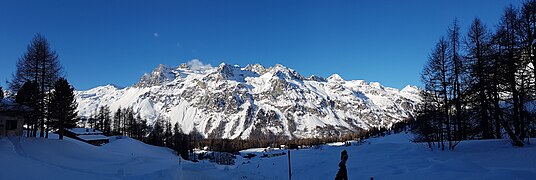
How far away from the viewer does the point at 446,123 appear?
70.4 ft

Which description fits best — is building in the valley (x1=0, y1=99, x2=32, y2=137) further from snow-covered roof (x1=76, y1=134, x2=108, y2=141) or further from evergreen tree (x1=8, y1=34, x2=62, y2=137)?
snow-covered roof (x1=76, y1=134, x2=108, y2=141)

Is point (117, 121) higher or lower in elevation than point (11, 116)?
lower

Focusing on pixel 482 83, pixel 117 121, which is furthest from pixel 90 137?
pixel 482 83

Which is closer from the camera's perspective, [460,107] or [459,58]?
[460,107]

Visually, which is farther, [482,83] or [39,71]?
[39,71]

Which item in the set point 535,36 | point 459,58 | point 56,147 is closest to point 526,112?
point 535,36

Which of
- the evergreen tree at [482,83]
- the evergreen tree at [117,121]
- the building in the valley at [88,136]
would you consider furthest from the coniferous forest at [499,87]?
the evergreen tree at [117,121]

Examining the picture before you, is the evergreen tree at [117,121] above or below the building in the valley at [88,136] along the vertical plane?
above

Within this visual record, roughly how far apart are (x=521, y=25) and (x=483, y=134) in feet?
25.3

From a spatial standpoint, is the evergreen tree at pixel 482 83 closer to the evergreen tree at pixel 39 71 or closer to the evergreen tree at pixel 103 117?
the evergreen tree at pixel 39 71

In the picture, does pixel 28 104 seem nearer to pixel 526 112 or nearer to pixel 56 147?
pixel 56 147

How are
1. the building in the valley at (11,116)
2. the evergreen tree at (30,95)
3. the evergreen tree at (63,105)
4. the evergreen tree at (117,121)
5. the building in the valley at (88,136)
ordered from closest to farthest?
the building in the valley at (11,116) < the evergreen tree at (30,95) < the evergreen tree at (63,105) < the building in the valley at (88,136) < the evergreen tree at (117,121)

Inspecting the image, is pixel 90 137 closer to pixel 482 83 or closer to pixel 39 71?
pixel 39 71

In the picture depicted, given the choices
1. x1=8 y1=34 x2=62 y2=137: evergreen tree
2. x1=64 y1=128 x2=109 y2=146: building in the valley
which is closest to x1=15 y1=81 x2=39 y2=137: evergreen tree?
x1=8 y1=34 x2=62 y2=137: evergreen tree
